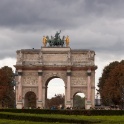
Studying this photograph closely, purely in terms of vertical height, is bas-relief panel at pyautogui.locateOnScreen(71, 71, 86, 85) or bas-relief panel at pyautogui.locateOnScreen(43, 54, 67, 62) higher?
bas-relief panel at pyautogui.locateOnScreen(43, 54, 67, 62)

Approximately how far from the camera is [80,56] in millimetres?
86188

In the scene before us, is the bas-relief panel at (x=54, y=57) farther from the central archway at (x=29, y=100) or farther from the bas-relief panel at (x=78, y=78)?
the central archway at (x=29, y=100)

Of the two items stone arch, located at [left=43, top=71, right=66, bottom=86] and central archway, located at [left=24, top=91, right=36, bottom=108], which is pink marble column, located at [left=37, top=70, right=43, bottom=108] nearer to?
stone arch, located at [left=43, top=71, right=66, bottom=86]

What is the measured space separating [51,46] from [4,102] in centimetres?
1769

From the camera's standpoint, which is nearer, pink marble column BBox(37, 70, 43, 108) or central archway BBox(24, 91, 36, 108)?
pink marble column BBox(37, 70, 43, 108)

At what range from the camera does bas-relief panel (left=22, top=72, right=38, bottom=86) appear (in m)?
86.8

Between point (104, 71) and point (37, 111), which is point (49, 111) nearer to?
point (37, 111)

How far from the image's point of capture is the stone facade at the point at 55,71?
85500 mm

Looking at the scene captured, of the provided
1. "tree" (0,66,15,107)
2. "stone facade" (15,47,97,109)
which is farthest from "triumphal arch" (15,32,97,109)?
"tree" (0,66,15,107)

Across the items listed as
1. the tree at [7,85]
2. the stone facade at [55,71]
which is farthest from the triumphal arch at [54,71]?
the tree at [7,85]

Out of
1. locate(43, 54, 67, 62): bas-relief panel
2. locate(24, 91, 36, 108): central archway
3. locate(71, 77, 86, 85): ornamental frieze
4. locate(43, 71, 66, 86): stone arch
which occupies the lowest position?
locate(24, 91, 36, 108): central archway

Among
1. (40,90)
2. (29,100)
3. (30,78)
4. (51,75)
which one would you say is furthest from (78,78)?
(29,100)

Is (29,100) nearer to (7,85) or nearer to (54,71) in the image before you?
(7,85)

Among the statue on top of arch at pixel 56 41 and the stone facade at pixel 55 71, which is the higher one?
the statue on top of arch at pixel 56 41
